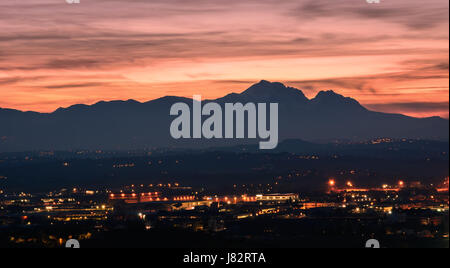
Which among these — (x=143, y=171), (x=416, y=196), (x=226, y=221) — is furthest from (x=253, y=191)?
(x=226, y=221)

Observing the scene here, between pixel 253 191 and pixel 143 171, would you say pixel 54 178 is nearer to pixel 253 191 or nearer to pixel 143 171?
pixel 143 171

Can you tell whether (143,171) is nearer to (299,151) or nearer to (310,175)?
(310,175)

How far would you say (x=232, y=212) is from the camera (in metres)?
82.8

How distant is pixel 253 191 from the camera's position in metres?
120

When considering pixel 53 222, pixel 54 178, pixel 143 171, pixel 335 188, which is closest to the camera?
pixel 53 222

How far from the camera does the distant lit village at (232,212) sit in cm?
6172

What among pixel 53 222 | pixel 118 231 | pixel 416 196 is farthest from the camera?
pixel 416 196

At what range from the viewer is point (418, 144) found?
17250 centimetres

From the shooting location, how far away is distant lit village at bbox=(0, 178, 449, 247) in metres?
61.7
